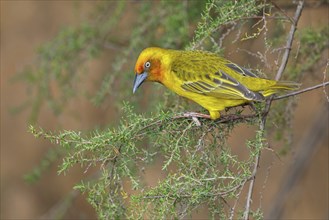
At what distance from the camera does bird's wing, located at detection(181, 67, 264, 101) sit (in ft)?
10.6

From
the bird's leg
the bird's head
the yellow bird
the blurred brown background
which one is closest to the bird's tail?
the yellow bird

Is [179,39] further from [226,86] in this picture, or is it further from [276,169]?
[276,169]

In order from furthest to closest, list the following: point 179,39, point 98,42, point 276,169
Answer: point 276,169, point 98,42, point 179,39

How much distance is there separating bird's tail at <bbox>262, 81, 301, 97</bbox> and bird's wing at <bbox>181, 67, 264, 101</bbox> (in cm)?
9

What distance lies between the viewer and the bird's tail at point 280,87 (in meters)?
3.11

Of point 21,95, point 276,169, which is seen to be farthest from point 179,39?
point 21,95

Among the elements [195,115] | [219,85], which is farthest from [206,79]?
[195,115]

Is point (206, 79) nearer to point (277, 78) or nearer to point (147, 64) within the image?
point (147, 64)

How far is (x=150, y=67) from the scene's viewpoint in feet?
11.5

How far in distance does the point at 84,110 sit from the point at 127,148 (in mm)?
3768

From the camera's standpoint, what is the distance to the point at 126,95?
3910 millimetres

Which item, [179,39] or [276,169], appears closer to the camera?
[179,39]

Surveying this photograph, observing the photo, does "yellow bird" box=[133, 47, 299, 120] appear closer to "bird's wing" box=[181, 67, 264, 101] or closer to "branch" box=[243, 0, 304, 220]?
"bird's wing" box=[181, 67, 264, 101]

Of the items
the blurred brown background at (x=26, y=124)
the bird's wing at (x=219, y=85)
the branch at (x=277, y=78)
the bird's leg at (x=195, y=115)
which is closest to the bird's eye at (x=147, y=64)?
the bird's wing at (x=219, y=85)
